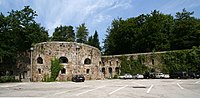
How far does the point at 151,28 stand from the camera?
66938 mm

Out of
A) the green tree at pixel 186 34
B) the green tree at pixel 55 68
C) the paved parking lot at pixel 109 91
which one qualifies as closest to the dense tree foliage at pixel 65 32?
the green tree at pixel 186 34

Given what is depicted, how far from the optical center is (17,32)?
4519 centimetres

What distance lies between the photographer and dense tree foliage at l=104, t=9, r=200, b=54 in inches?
2544

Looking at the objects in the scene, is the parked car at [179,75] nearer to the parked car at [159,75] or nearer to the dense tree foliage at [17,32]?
the parked car at [159,75]

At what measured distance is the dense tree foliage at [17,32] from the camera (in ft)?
144

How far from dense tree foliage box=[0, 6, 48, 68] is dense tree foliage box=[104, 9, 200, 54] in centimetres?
3052

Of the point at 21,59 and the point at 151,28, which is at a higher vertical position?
the point at 151,28

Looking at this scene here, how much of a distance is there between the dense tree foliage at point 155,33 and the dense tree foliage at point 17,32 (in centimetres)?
3052

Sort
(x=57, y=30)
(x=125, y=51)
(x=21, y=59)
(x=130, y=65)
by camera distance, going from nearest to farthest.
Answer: (x=21, y=59), (x=130, y=65), (x=125, y=51), (x=57, y=30)

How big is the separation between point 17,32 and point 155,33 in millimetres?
34987

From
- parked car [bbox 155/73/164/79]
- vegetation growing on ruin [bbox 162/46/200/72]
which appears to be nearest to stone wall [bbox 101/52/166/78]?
vegetation growing on ruin [bbox 162/46/200/72]

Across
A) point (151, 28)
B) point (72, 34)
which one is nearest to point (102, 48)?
point (72, 34)

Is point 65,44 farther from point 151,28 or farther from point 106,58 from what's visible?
point 151,28

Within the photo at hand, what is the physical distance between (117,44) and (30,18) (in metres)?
33.7
